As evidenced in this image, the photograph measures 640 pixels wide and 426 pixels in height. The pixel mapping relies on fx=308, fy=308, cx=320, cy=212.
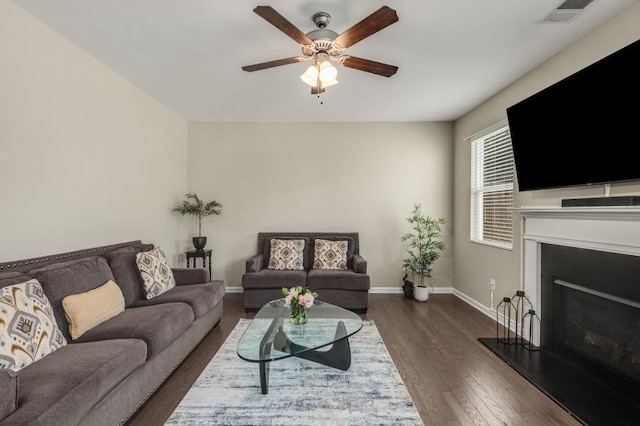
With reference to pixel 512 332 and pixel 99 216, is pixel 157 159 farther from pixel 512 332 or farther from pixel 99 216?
pixel 512 332

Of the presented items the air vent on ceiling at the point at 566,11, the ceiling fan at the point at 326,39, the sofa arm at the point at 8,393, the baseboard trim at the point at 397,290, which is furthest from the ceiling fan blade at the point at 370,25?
the baseboard trim at the point at 397,290

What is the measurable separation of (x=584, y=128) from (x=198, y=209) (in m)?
4.33

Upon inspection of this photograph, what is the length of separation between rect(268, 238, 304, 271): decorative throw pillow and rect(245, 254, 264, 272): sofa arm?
130 mm

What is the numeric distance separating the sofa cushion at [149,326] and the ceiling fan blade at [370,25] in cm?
233

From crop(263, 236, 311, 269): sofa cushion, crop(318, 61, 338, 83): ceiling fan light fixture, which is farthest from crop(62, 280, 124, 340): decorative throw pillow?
crop(318, 61, 338, 83): ceiling fan light fixture

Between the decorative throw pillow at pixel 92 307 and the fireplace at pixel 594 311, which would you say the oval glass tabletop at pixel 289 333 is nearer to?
the decorative throw pillow at pixel 92 307

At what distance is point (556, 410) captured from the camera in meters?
1.97

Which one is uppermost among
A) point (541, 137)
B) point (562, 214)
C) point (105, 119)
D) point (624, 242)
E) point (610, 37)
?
point (610, 37)

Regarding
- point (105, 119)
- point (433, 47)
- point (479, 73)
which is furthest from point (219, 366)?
point (479, 73)

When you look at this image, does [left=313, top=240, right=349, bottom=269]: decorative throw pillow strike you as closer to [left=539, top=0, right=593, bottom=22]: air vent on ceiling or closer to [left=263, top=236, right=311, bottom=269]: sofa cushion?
[left=263, top=236, right=311, bottom=269]: sofa cushion

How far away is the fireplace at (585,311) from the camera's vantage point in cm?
199

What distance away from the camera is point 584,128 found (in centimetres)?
226

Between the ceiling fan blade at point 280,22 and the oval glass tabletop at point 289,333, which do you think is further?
the oval glass tabletop at point 289,333

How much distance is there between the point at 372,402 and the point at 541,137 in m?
2.54
